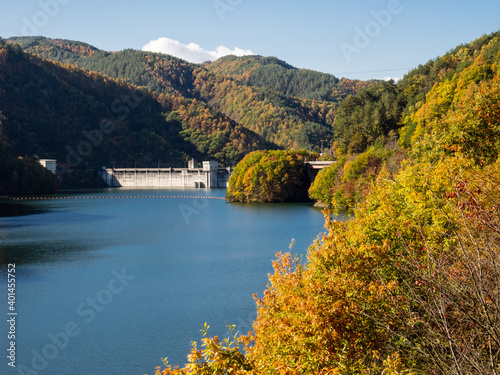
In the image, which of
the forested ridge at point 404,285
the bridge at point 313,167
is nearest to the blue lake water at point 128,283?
the forested ridge at point 404,285

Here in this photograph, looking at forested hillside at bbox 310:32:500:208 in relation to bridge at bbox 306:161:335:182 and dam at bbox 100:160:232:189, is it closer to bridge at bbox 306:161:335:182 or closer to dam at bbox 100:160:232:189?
bridge at bbox 306:161:335:182

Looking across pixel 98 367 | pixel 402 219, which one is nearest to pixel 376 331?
pixel 402 219

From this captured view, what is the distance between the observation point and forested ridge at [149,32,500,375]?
809 cm

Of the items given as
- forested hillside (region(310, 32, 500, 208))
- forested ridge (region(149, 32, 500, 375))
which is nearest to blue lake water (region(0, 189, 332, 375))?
forested ridge (region(149, 32, 500, 375))

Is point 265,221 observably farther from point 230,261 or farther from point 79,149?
point 79,149

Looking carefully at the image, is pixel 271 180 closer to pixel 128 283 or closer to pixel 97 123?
pixel 128 283

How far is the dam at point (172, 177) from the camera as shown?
140 metres

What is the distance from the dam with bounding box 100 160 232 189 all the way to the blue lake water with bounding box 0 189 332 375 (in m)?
84.0

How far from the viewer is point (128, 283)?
28266mm

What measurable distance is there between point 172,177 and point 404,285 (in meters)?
134

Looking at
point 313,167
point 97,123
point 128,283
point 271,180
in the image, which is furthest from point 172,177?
point 128,283

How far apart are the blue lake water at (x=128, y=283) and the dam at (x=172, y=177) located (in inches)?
3306

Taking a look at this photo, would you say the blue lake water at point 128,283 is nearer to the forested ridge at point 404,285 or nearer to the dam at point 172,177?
the forested ridge at point 404,285

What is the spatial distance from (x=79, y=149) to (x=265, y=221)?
114 metres
